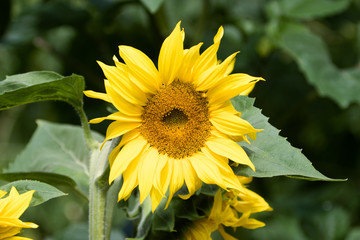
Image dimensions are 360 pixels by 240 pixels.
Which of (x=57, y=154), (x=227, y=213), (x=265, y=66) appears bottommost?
(x=227, y=213)

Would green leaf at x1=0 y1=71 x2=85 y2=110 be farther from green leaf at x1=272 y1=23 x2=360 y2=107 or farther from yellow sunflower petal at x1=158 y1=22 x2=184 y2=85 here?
green leaf at x1=272 y1=23 x2=360 y2=107

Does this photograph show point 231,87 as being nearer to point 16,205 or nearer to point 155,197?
point 155,197

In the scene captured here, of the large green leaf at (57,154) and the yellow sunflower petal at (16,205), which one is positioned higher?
the large green leaf at (57,154)

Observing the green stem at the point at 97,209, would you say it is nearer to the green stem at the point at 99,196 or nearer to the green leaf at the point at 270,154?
the green stem at the point at 99,196

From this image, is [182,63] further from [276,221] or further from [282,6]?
[276,221]

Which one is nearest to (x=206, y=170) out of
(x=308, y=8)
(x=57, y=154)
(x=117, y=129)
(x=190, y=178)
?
(x=190, y=178)

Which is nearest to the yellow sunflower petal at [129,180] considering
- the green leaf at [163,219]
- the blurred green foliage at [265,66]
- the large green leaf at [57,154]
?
the green leaf at [163,219]
